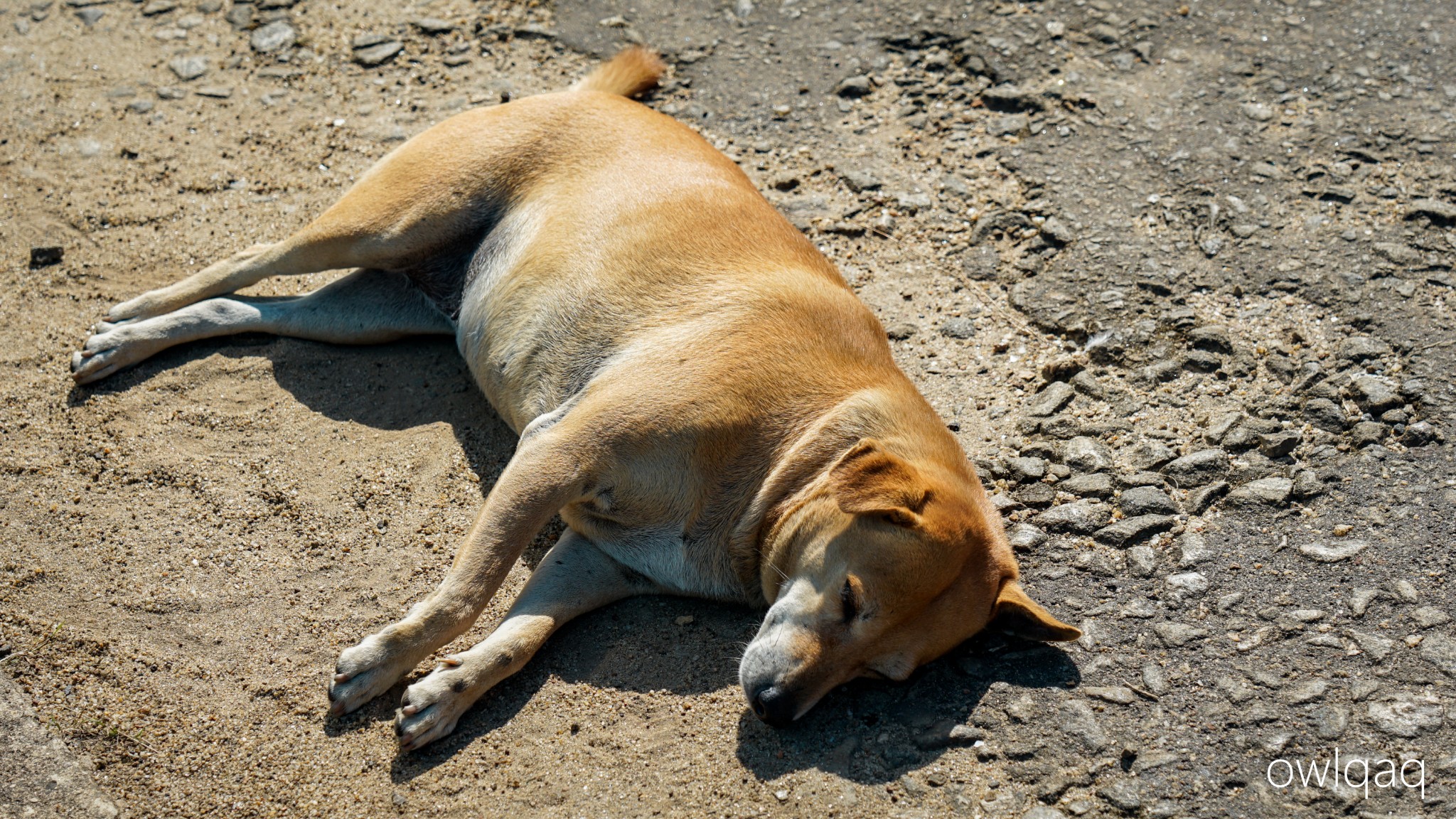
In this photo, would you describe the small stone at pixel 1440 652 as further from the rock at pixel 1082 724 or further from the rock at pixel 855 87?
the rock at pixel 855 87

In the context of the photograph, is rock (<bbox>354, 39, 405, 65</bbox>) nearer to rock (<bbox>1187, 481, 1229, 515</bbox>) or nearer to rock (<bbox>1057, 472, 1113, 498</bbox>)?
rock (<bbox>1057, 472, 1113, 498</bbox>)

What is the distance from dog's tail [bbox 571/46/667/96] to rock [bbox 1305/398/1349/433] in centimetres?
326

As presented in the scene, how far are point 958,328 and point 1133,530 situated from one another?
1.24m

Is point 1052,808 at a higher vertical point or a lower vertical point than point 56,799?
higher

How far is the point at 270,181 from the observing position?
5539 mm

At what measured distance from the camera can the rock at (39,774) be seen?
3.15 m

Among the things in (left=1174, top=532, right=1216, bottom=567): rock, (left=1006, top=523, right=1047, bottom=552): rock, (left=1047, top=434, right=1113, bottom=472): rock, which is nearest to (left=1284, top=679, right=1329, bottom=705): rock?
(left=1174, top=532, right=1216, bottom=567): rock

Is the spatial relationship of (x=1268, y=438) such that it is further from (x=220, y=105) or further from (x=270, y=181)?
(x=220, y=105)

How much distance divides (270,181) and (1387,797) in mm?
5204

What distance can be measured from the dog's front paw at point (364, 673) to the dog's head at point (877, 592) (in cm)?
107

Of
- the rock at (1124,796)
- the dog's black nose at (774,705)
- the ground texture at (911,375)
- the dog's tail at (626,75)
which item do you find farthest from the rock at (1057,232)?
the dog's black nose at (774,705)

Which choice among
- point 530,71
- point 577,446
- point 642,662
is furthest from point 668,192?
point 530,71

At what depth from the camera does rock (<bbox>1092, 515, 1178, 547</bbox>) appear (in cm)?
390

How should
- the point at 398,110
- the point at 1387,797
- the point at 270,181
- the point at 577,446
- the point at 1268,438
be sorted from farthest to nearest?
1. the point at 398,110
2. the point at 270,181
3. the point at 1268,438
4. the point at 577,446
5. the point at 1387,797
